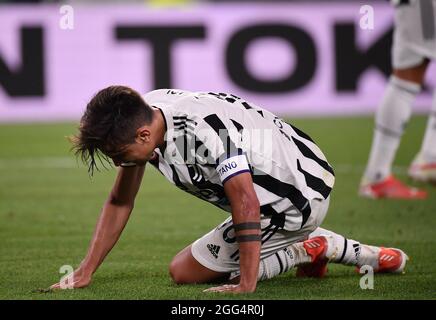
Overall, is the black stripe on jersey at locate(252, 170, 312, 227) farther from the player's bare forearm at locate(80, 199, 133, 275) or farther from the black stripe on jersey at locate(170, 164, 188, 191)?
the player's bare forearm at locate(80, 199, 133, 275)

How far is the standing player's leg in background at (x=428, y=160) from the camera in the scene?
8.53m

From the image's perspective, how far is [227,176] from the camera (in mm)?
4289

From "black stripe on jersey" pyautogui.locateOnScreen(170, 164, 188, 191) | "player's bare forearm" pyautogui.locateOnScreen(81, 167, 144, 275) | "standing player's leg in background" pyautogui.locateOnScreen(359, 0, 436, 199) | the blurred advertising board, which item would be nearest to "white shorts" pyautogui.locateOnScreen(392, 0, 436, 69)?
"standing player's leg in background" pyautogui.locateOnScreen(359, 0, 436, 199)

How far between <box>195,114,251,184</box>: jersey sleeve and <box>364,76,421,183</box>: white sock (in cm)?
374

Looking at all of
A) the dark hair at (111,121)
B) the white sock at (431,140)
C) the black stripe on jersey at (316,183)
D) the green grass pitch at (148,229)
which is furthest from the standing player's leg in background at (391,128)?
the dark hair at (111,121)

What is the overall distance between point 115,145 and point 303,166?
38.0 inches

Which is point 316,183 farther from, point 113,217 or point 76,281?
point 76,281

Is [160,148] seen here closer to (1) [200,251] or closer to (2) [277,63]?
(1) [200,251]

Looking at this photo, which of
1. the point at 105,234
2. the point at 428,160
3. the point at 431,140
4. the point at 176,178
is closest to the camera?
the point at 176,178

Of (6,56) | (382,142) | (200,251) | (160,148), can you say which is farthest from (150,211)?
(6,56)

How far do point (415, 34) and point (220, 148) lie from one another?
12.9ft

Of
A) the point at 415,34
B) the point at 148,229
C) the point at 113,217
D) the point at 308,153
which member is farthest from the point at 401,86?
the point at 113,217

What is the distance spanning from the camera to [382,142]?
7.96 metres
